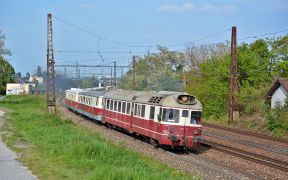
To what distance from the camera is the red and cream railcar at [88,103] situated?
32969 mm

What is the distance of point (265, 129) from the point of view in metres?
29.2

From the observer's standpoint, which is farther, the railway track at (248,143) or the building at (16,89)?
the building at (16,89)

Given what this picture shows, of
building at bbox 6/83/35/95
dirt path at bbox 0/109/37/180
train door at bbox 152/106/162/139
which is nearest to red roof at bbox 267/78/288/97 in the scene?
train door at bbox 152/106/162/139

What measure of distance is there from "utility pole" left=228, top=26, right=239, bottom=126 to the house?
9.81 feet

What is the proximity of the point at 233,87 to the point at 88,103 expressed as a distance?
12.8 meters

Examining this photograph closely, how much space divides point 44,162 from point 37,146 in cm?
424

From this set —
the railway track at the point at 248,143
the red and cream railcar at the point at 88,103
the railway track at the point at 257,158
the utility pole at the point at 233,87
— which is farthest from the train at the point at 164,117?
the utility pole at the point at 233,87

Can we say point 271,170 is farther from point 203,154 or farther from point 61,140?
point 61,140

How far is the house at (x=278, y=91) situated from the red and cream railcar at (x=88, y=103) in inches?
534

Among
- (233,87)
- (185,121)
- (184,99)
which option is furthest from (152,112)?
(233,87)

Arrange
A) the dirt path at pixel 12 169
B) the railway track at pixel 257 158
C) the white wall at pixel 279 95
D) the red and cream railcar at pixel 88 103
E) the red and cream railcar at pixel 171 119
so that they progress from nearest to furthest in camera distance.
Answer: the dirt path at pixel 12 169 → the railway track at pixel 257 158 → the red and cream railcar at pixel 171 119 → the red and cream railcar at pixel 88 103 → the white wall at pixel 279 95

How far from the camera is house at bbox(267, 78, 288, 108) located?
32.8 meters

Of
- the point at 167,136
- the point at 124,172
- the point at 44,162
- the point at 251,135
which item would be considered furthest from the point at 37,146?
the point at 251,135

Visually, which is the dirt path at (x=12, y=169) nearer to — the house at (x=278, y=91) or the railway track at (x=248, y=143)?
the railway track at (x=248, y=143)
